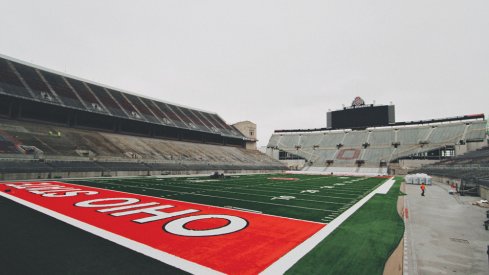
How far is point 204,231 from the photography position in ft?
22.5

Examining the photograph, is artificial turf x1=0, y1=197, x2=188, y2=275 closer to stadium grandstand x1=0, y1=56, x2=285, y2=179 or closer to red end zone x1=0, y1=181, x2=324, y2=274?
red end zone x1=0, y1=181, x2=324, y2=274

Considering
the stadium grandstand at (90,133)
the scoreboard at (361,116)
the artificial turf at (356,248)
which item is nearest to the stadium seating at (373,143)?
the scoreboard at (361,116)

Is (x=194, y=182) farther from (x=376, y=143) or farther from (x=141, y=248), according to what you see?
(x=376, y=143)

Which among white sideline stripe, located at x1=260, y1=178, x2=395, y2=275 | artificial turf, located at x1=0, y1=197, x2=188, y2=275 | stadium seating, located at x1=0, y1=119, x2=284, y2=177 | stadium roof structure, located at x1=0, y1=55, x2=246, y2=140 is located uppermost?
stadium roof structure, located at x1=0, y1=55, x2=246, y2=140

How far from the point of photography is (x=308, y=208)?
1073 centimetres

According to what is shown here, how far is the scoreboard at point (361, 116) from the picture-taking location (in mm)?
60656

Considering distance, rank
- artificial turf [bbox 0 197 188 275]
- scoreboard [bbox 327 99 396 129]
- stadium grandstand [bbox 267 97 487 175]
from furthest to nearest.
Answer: scoreboard [bbox 327 99 396 129] < stadium grandstand [bbox 267 97 487 175] < artificial turf [bbox 0 197 188 275]

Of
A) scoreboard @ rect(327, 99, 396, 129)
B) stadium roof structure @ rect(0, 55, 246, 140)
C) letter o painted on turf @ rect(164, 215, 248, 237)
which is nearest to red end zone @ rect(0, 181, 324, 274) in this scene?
letter o painted on turf @ rect(164, 215, 248, 237)

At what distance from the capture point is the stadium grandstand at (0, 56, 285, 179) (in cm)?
2509

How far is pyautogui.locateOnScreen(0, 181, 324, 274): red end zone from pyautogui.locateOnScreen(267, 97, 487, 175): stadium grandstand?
51.2 m

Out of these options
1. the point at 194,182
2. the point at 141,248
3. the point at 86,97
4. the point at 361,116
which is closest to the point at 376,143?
the point at 361,116

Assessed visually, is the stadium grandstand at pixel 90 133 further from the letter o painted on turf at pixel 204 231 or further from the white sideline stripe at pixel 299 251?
the white sideline stripe at pixel 299 251

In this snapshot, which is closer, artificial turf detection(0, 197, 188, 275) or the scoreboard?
artificial turf detection(0, 197, 188, 275)

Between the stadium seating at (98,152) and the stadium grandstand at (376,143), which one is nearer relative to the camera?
the stadium seating at (98,152)
